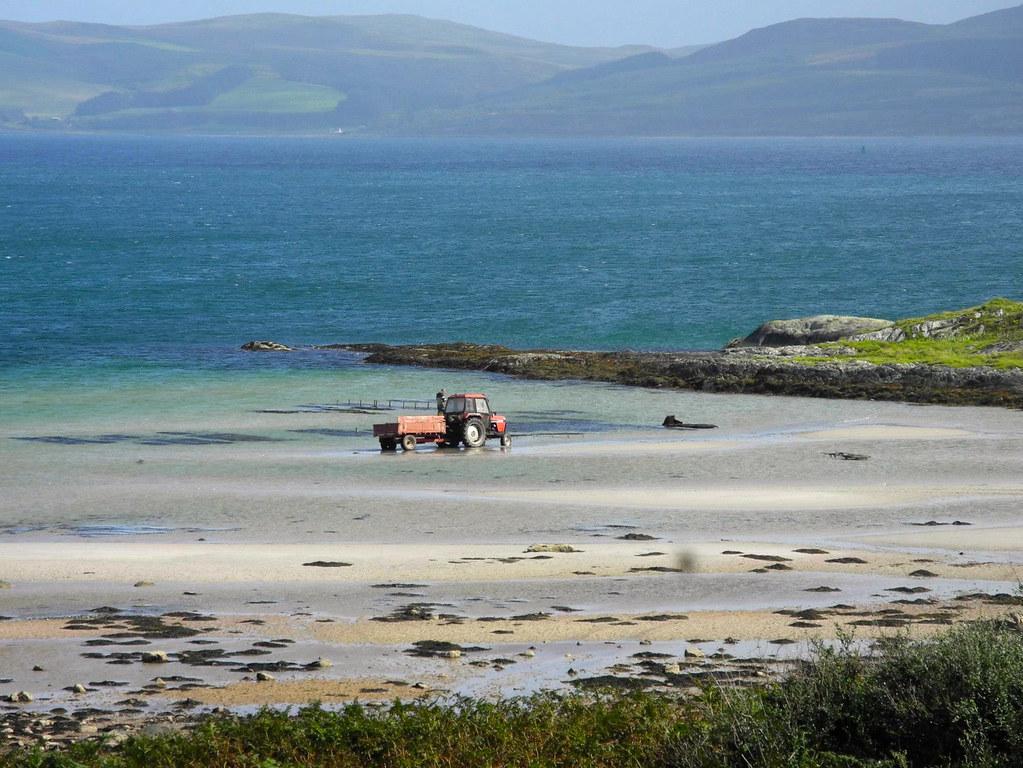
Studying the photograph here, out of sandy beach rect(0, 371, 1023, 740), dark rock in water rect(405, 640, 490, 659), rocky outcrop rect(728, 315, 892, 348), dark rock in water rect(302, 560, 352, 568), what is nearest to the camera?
sandy beach rect(0, 371, 1023, 740)

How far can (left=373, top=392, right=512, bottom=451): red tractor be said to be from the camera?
130 ft

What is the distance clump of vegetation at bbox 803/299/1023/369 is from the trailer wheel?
16.7 meters

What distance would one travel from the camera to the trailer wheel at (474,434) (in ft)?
132

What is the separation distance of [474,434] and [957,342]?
23.1 m

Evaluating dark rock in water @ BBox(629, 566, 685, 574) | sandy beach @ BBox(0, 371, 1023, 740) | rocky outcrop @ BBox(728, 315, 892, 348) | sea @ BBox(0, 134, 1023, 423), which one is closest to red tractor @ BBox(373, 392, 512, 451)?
sandy beach @ BBox(0, 371, 1023, 740)

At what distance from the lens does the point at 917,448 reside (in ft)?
126

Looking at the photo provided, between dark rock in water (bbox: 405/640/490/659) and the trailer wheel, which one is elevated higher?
dark rock in water (bbox: 405/640/490/659)

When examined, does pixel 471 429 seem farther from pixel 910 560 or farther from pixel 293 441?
pixel 910 560

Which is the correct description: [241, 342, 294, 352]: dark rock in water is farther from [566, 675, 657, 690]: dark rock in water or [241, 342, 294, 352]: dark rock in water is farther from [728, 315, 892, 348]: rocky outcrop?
[566, 675, 657, 690]: dark rock in water

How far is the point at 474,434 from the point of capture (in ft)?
132

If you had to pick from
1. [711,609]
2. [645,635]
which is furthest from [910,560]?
[645,635]

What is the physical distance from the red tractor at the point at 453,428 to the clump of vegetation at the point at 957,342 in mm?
16374

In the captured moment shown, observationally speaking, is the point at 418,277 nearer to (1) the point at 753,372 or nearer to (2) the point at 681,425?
(1) the point at 753,372

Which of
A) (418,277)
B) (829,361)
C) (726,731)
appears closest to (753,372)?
(829,361)
